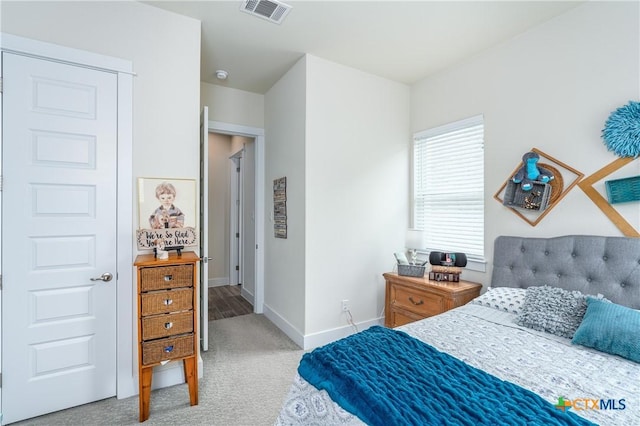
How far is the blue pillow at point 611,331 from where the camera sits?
4.72ft

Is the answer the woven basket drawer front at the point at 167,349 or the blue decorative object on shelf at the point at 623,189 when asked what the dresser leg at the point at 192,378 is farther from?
Answer: the blue decorative object on shelf at the point at 623,189

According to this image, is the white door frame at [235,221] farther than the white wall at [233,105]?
Yes

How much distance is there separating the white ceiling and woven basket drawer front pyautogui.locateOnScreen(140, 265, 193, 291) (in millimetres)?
1925

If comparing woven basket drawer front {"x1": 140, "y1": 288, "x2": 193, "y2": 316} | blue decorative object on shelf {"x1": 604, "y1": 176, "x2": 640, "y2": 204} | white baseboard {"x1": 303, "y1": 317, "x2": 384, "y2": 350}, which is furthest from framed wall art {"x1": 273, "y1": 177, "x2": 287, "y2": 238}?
blue decorative object on shelf {"x1": 604, "y1": 176, "x2": 640, "y2": 204}

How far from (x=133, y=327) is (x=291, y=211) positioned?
1.70m

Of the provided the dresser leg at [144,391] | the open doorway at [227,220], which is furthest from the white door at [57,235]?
the open doorway at [227,220]

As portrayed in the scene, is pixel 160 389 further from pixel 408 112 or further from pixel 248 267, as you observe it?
pixel 408 112

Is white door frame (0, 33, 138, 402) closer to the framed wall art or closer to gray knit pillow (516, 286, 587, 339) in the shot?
the framed wall art

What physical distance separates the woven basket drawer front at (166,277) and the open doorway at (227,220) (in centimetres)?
260

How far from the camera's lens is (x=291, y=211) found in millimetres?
3205

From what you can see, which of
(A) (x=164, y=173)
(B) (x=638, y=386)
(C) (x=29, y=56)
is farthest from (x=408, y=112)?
(C) (x=29, y=56)

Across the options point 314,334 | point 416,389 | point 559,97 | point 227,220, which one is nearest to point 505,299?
point 416,389

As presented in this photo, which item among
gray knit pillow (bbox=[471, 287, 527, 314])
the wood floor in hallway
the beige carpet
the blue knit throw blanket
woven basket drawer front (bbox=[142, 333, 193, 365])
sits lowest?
the beige carpet

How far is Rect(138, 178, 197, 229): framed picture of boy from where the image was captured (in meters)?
2.19
